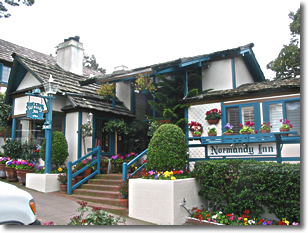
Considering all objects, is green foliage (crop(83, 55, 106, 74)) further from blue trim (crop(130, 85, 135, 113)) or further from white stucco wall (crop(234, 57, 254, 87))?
white stucco wall (crop(234, 57, 254, 87))

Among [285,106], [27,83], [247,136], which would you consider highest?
[27,83]

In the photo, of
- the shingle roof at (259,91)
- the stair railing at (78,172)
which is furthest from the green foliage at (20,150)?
the shingle roof at (259,91)

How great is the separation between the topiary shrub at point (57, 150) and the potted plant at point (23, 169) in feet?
2.67

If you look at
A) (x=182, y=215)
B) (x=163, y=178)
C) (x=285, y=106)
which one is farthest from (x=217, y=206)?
(x=285, y=106)

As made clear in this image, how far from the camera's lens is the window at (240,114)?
24.5 ft

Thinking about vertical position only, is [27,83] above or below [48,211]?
above

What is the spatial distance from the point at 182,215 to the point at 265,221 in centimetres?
167

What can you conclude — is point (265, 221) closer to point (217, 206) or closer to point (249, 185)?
point (249, 185)

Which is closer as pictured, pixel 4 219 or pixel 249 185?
pixel 4 219

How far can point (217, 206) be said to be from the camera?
21.2 feet

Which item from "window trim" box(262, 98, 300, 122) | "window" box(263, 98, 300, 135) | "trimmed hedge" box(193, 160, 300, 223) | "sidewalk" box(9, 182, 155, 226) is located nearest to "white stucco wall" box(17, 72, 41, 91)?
"sidewalk" box(9, 182, 155, 226)

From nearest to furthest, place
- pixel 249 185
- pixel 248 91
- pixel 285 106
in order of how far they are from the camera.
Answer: pixel 249 185
pixel 285 106
pixel 248 91

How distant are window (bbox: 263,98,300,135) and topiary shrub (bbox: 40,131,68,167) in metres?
6.35

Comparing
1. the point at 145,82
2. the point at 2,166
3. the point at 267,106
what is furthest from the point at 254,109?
the point at 2,166
